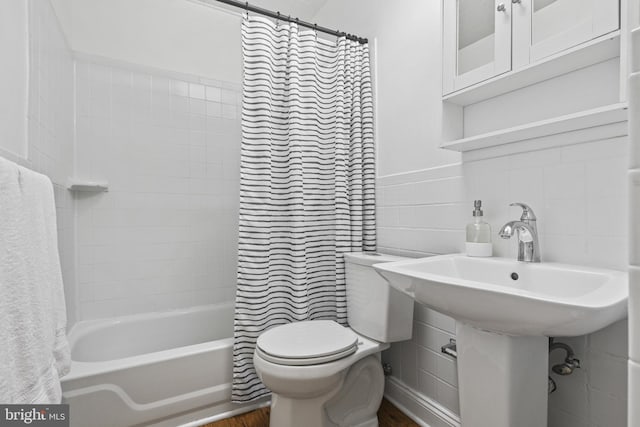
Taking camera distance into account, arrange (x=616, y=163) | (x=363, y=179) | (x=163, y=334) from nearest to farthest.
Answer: (x=616, y=163), (x=363, y=179), (x=163, y=334)

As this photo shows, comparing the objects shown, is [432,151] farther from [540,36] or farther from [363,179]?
[540,36]

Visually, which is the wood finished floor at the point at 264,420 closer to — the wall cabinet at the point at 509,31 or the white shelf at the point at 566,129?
the white shelf at the point at 566,129

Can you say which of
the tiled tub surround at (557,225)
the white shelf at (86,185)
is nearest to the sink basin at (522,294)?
the tiled tub surround at (557,225)

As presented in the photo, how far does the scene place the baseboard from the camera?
57.3 inches

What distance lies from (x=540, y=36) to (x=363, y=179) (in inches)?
41.3

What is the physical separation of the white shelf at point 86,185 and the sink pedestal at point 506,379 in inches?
80.3

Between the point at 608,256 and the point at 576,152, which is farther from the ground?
the point at 576,152

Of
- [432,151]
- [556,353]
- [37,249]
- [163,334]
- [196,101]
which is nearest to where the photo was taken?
[37,249]

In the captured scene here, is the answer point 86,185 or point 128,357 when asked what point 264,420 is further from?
point 86,185

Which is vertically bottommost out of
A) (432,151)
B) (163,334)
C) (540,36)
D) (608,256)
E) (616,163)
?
(163,334)

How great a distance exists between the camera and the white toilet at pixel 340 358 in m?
1.25

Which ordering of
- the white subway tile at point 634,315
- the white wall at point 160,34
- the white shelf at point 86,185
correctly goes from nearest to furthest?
the white subway tile at point 634,315
the white shelf at point 86,185
the white wall at point 160,34

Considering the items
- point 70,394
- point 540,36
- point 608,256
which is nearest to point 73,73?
point 70,394

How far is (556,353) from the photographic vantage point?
43.7 inches
